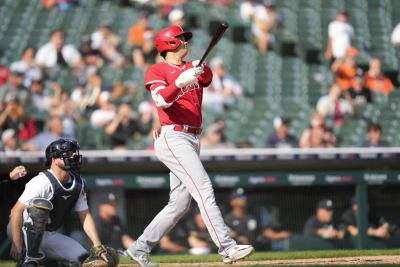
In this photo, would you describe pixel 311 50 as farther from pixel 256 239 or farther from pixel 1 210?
pixel 1 210

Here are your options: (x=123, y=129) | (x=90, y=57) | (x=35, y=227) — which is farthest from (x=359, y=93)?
(x=35, y=227)

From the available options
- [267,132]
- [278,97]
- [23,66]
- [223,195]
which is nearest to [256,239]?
[223,195]

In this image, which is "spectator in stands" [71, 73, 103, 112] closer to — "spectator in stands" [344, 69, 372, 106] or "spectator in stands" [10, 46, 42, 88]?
"spectator in stands" [10, 46, 42, 88]

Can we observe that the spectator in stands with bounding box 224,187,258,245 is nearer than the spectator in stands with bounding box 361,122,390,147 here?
Yes

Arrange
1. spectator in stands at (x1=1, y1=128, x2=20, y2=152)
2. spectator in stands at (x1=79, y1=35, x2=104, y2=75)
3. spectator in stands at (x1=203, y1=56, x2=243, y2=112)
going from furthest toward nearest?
spectator in stands at (x1=79, y1=35, x2=104, y2=75), spectator in stands at (x1=203, y1=56, x2=243, y2=112), spectator in stands at (x1=1, y1=128, x2=20, y2=152)

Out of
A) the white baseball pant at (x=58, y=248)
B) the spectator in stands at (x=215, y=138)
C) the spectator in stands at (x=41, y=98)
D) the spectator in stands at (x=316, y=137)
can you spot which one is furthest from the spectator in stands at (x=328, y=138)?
the white baseball pant at (x=58, y=248)

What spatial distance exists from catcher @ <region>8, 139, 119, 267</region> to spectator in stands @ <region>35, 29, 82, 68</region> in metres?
6.06

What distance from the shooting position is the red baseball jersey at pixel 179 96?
4.50 meters

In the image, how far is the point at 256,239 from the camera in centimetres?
721

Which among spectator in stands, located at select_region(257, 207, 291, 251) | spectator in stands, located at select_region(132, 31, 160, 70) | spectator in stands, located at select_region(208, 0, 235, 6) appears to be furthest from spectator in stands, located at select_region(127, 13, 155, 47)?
spectator in stands, located at select_region(257, 207, 291, 251)

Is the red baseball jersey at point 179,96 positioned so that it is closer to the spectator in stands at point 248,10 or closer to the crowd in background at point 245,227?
the crowd in background at point 245,227

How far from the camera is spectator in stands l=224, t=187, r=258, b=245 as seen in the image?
718 centimetres

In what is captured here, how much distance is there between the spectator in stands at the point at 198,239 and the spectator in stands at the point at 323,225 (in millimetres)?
1053

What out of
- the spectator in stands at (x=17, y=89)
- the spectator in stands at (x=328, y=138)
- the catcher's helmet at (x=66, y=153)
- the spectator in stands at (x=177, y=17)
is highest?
the spectator in stands at (x=177, y=17)
